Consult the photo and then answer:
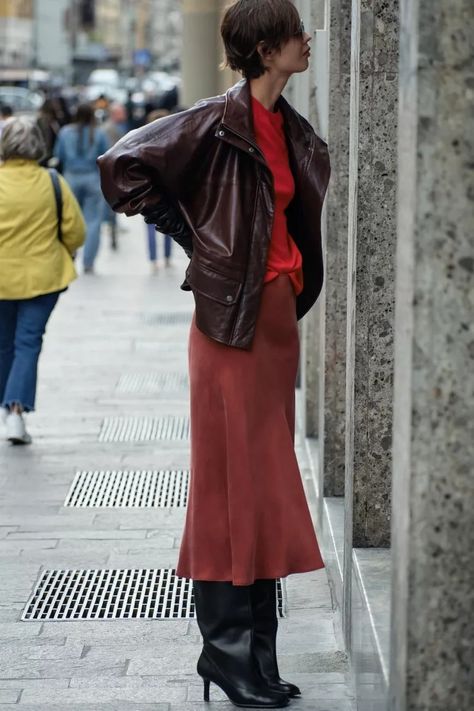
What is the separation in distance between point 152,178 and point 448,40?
130cm

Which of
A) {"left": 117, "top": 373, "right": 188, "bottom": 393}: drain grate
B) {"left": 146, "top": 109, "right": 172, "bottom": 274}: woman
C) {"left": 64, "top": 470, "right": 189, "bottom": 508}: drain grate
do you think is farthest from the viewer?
{"left": 146, "top": 109, "right": 172, "bottom": 274}: woman

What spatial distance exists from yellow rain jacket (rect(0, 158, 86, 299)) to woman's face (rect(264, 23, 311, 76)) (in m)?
4.08

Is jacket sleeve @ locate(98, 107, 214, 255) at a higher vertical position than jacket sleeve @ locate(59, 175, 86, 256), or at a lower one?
higher

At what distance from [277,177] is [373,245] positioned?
503mm

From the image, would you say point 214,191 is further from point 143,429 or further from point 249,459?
point 143,429

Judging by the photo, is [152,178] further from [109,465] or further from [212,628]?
[109,465]

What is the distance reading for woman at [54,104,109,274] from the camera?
53.1 ft

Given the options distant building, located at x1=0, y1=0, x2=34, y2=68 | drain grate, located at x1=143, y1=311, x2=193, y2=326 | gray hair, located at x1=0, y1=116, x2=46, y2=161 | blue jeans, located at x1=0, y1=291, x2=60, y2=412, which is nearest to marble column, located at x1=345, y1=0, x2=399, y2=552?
gray hair, located at x1=0, y1=116, x2=46, y2=161

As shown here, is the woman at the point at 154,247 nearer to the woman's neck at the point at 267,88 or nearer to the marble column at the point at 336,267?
the marble column at the point at 336,267

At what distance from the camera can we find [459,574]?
3289mm

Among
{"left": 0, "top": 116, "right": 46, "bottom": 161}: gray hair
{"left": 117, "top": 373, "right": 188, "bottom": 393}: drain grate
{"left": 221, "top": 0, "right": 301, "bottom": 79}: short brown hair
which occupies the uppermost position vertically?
{"left": 221, "top": 0, "right": 301, "bottom": 79}: short brown hair

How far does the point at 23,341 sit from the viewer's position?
8.23 m

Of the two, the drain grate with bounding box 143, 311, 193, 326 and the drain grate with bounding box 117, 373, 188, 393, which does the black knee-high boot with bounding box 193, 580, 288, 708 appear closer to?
the drain grate with bounding box 117, 373, 188, 393

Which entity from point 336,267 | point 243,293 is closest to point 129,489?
point 336,267
